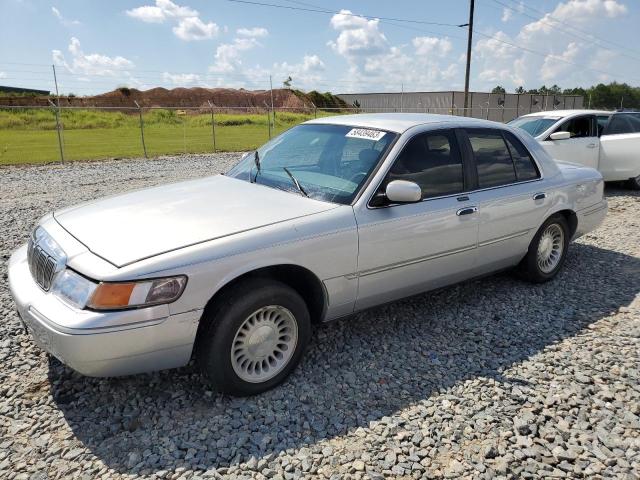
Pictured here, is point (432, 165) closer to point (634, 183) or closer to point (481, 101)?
point (634, 183)

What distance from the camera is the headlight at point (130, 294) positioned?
2553 millimetres

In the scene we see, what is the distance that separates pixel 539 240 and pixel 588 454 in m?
2.47

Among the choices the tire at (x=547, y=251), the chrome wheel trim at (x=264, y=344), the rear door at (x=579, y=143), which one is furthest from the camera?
the rear door at (x=579, y=143)

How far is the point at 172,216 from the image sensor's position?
316cm

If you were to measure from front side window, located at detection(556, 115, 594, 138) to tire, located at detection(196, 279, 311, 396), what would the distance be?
8019 mm

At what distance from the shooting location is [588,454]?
2.65m

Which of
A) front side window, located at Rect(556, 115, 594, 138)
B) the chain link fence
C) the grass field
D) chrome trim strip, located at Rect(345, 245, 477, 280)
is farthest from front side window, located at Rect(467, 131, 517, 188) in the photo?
the grass field

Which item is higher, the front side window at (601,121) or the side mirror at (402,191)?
the front side window at (601,121)

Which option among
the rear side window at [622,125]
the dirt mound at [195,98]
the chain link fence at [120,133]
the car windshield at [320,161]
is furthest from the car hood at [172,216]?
the dirt mound at [195,98]

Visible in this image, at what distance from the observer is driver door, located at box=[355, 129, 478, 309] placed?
3408 mm

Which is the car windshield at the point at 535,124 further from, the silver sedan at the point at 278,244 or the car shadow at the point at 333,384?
the car shadow at the point at 333,384

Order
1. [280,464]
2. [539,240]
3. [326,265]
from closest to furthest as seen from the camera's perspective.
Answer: [280,464], [326,265], [539,240]

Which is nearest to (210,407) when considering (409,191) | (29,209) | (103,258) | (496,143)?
(103,258)

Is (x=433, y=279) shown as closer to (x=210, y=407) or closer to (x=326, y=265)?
(x=326, y=265)
